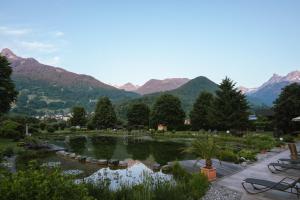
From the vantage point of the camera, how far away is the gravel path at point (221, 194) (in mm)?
7658

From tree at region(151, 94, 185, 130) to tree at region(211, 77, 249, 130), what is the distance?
9798 mm

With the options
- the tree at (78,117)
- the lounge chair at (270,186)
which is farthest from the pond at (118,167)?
the tree at (78,117)

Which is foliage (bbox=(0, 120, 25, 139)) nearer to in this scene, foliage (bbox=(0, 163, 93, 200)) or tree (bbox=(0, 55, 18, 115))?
tree (bbox=(0, 55, 18, 115))

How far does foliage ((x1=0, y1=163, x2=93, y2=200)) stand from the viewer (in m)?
3.12

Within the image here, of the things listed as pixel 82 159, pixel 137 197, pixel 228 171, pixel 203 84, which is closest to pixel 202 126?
pixel 82 159

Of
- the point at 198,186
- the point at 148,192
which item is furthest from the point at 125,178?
the point at 148,192

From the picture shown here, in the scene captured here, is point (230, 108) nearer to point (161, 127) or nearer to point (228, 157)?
point (161, 127)

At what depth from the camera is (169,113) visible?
145 feet

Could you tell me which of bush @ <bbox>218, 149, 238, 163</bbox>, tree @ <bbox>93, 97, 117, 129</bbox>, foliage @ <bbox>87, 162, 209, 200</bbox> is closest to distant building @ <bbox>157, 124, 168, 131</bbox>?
tree @ <bbox>93, 97, 117, 129</bbox>

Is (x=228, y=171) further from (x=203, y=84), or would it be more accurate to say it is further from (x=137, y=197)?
(x=203, y=84)

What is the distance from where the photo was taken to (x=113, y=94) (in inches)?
7559

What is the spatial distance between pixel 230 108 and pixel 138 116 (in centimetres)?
1997

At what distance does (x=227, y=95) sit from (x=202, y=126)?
26.4ft

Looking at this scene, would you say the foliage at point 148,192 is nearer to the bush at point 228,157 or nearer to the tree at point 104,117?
the bush at point 228,157
